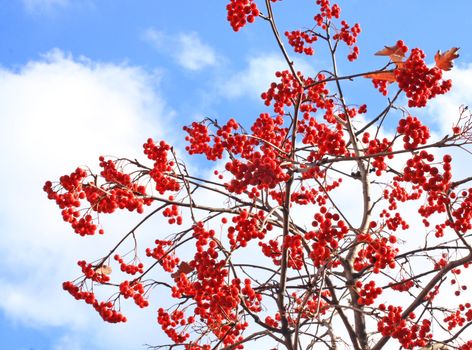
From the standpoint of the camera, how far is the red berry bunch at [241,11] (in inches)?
248

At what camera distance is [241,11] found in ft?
20.7

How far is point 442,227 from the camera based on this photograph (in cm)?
794

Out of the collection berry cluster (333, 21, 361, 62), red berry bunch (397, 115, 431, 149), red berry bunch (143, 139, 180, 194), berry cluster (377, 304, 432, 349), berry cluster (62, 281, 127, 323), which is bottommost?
berry cluster (377, 304, 432, 349)

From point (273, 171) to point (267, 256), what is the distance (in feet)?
6.71

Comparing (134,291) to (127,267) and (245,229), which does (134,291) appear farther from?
(245,229)

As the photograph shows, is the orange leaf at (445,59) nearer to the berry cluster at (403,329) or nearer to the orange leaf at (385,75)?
the orange leaf at (385,75)

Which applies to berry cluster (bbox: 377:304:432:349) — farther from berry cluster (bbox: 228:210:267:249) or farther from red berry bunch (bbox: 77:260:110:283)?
red berry bunch (bbox: 77:260:110:283)

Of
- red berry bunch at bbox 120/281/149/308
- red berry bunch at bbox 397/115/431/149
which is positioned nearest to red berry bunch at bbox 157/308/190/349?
red berry bunch at bbox 120/281/149/308

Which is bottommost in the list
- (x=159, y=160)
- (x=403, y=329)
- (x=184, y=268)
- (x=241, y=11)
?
(x=403, y=329)

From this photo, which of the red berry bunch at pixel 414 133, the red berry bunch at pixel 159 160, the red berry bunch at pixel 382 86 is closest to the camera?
the red berry bunch at pixel 414 133

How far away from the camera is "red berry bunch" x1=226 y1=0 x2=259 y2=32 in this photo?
630cm

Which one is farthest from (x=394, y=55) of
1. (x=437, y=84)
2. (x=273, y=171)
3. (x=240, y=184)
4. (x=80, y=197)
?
(x=80, y=197)

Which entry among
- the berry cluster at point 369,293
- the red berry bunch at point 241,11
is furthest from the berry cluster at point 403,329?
the red berry bunch at point 241,11

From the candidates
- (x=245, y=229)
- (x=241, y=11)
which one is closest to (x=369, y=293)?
(x=245, y=229)
